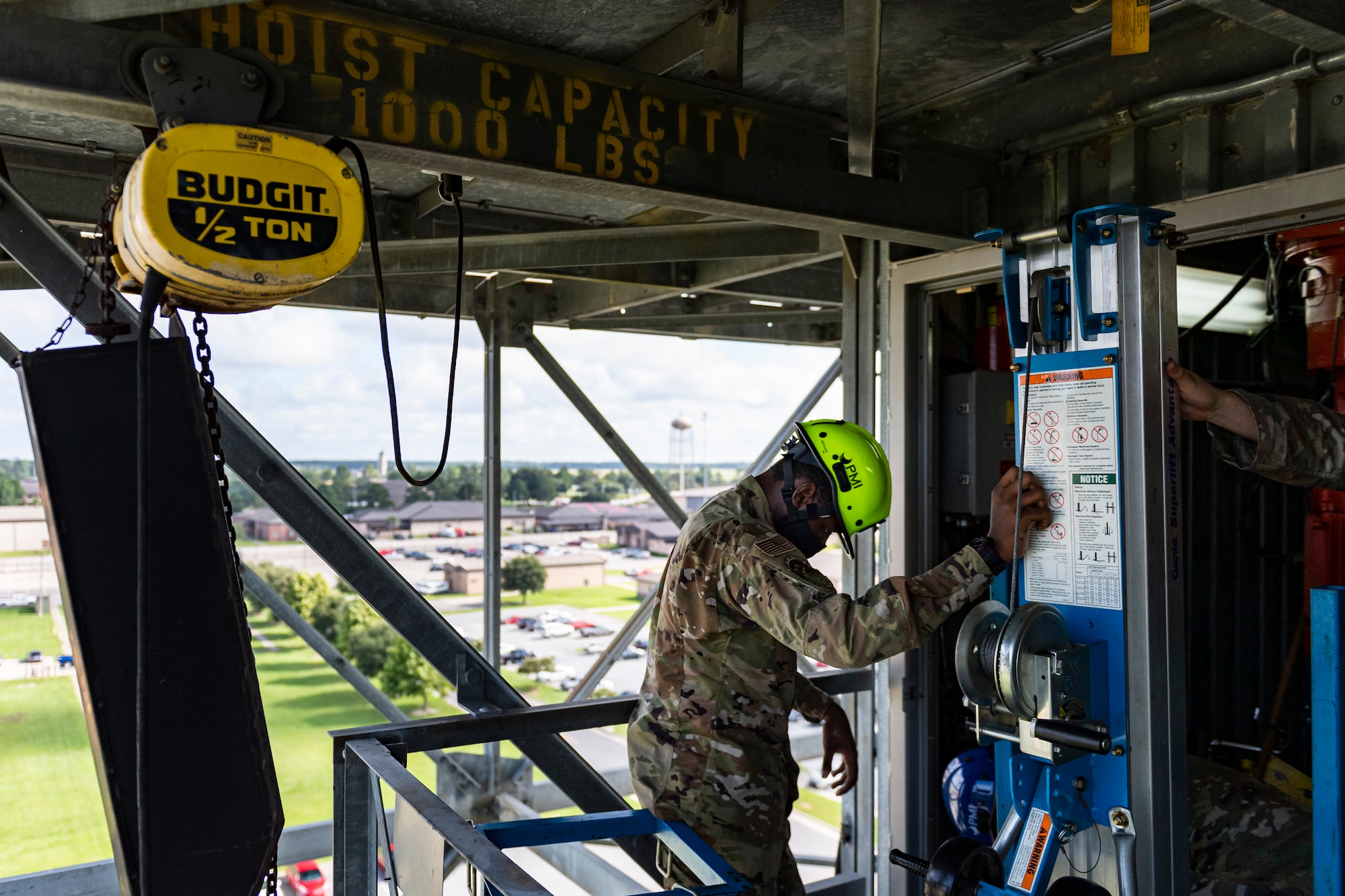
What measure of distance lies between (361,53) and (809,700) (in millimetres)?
2283

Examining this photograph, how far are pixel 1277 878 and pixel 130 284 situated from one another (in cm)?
352

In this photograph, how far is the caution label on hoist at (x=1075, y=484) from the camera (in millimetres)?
2258

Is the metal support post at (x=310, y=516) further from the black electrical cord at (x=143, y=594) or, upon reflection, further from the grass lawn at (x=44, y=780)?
the grass lawn at (x=44, y=780)

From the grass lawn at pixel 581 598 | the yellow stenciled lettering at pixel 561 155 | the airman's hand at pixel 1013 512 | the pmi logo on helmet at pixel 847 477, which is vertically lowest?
the grass lawn at pixel 581 598

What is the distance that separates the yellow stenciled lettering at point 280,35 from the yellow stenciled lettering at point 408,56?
0.23 meters

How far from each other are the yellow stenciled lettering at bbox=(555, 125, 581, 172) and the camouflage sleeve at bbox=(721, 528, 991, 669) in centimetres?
114

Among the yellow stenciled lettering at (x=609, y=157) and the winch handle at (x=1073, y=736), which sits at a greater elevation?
the yellow stenciled lettering at (x=609, y=157)

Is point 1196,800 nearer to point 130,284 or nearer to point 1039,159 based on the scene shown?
point 1039,159

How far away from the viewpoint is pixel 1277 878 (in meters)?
3.08

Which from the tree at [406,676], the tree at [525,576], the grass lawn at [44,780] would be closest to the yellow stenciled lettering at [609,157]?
the grass lawn at [44,780]

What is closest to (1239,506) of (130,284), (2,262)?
(130,284)

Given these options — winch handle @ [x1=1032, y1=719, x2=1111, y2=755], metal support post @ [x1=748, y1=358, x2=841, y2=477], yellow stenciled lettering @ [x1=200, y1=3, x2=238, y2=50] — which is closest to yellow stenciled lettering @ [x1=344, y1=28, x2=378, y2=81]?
yellow stenciled lettering @ [x1=200, y1=3, x2=238, y2=50]

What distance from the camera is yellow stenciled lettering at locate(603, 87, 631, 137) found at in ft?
8.63

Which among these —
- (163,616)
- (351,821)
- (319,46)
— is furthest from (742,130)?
(351,821)
